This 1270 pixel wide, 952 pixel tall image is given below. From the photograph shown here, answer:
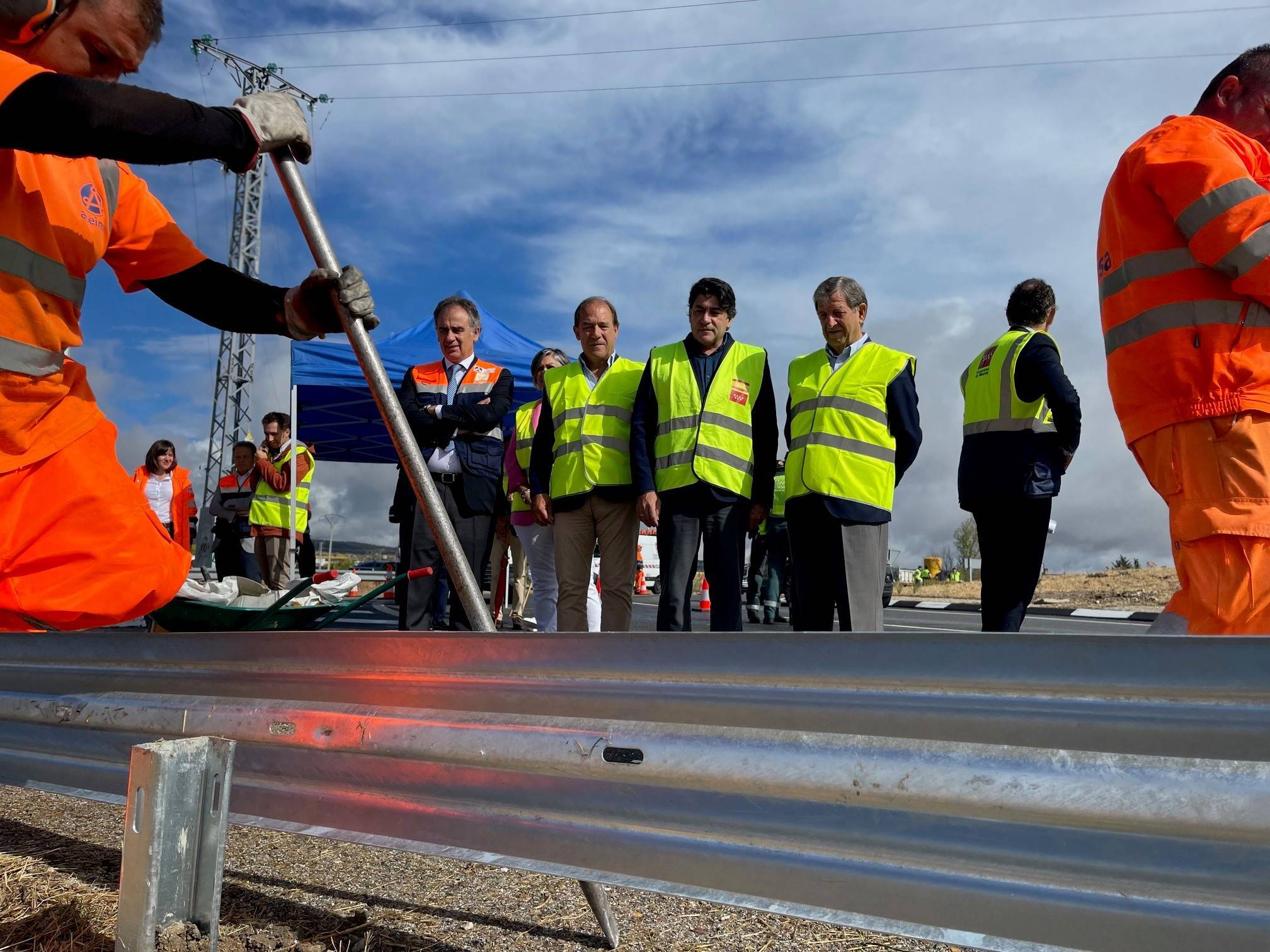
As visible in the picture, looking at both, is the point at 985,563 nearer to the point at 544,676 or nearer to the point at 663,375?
the point at 663,375

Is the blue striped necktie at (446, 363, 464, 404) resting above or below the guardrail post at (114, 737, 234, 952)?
above

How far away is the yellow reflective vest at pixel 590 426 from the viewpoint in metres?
5.02

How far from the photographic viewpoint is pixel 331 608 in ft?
17.4

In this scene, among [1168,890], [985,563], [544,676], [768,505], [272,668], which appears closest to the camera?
[1168,890]

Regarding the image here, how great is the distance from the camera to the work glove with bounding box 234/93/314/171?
2084mm

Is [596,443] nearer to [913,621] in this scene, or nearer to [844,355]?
[844,355]

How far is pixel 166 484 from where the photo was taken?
10.5m

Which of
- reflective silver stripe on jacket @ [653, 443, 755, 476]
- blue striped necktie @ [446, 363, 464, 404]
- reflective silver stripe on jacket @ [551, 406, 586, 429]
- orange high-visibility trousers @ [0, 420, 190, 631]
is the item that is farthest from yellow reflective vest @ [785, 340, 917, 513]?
orange high-visibility trousers @ [0, 420, 190, 631]

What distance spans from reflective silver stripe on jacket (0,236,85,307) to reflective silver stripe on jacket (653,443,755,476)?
274cm

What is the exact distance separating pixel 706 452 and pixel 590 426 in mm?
853

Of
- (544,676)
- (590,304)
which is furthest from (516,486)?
(544,676)

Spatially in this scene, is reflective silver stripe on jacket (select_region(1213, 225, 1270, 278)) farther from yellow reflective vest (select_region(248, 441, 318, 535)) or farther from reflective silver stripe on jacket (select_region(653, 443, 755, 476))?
yellow reflective vest (select_region(248, 441, 318, 535))

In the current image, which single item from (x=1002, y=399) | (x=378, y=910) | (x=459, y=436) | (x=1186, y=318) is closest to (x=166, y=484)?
(x=459, y=436)

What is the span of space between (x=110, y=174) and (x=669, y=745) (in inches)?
81.3
